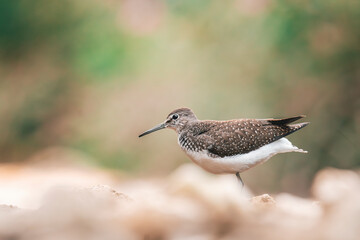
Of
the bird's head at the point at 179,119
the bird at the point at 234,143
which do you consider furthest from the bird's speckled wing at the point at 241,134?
the bird's head at the point at 179,119

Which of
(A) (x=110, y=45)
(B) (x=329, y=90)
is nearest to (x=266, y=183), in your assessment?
(B) (x=329, y=90)

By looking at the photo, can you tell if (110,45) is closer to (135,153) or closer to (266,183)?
(135,153)

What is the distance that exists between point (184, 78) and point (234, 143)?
190 inches

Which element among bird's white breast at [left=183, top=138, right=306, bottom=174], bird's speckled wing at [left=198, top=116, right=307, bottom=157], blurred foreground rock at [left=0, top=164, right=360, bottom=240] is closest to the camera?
blurred foreground rock at [left=0, top=164, right=360, bottom=240]

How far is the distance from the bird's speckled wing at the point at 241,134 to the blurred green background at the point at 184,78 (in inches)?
151

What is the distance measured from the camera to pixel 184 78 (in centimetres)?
948

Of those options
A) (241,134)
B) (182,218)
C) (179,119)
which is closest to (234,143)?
(241,134)

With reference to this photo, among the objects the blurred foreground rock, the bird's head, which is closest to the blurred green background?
the bird's head

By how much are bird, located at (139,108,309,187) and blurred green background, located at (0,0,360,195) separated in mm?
3865

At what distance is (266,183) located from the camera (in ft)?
29.0

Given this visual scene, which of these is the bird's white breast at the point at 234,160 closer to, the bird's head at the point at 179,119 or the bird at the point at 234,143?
the bird at the point at 234,143

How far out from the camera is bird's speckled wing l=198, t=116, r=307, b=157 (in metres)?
4.73

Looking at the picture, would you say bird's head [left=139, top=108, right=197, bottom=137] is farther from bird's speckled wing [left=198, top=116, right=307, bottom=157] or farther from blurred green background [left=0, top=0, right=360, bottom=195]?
blurred green background [left=0, top=0, right=360, bottom=195]

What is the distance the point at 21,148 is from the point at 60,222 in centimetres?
976
